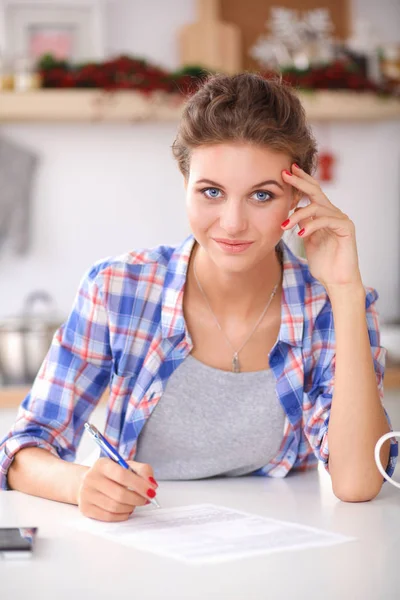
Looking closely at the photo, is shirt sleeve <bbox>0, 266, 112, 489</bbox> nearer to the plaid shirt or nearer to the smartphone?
the plaid shirt

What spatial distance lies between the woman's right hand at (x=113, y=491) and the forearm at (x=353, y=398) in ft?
1.11

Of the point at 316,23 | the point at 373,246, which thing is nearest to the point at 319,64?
the point at 316,23

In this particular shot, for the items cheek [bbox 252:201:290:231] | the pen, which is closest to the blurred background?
cheek [bbox 252:201:290:231]

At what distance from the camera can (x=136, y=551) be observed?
1.03 m

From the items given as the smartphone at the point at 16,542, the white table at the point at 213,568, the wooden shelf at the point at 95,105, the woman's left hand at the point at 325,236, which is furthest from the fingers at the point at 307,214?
the wooden shelf at the point at 95,105

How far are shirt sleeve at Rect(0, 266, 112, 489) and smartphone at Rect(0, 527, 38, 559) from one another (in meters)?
0.32

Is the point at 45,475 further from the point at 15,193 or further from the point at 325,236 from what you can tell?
the point at 15,193

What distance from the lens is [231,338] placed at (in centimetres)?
155

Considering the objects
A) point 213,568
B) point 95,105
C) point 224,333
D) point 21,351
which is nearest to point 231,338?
point 224,333

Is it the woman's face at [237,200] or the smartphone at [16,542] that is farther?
the woman's face at [237,200]

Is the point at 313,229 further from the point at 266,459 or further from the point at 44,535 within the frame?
the point at 44,535

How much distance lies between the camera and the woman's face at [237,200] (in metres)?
1.34

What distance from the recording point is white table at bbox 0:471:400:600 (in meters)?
0.91

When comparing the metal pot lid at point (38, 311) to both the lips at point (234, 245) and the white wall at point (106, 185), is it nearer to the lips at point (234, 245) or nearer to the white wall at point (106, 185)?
the white wall at point (106, 185)
